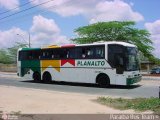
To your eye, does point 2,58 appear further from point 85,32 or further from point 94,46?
point 94,46

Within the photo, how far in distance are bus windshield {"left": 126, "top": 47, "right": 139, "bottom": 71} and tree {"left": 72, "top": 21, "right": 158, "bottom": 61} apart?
39094 millimetres

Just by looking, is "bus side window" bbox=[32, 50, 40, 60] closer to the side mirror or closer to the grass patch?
the side mirror

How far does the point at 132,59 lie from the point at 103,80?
2.46 meters

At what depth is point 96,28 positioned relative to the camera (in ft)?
213

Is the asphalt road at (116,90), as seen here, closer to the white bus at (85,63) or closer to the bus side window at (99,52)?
the white bus at (85,63)

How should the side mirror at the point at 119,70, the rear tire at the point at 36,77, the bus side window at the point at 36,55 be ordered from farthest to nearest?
1. the rear tire at the point at 36,77
2. the bus side window at the point at 36,55
3. the side mirror at the point at 119,70

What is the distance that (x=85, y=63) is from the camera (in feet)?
82.5

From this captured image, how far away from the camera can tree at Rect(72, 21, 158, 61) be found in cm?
6338

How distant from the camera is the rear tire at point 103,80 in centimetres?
2397

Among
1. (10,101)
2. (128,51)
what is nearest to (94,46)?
(128,51)

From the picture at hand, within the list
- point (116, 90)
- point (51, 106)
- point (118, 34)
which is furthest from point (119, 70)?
point (118, 34)

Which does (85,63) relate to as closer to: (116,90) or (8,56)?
(116,90)

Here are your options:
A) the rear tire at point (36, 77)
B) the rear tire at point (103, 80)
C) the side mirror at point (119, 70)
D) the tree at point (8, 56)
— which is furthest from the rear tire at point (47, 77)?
the tree at point (8, 56)

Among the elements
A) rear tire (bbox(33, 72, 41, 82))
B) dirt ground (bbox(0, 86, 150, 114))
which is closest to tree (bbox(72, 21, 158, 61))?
rear tire (bbox(33, 72, 41, 82))
